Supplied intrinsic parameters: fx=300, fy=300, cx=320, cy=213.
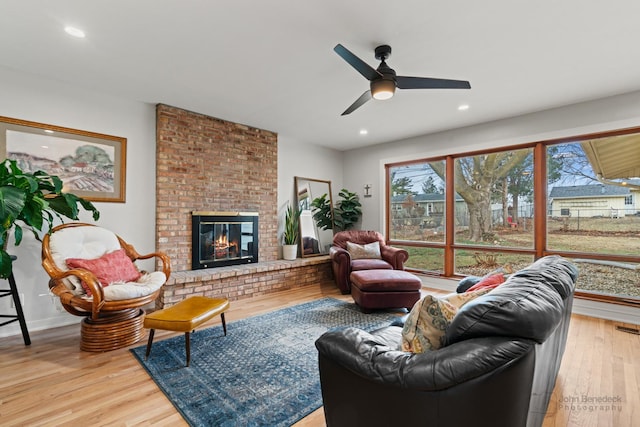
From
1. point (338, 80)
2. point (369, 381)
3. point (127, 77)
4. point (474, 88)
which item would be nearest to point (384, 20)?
point (338, 80)

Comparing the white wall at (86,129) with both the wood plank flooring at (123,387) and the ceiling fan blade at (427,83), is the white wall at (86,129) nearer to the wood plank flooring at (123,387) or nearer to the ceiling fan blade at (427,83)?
the wood plank flooring at (123,387)

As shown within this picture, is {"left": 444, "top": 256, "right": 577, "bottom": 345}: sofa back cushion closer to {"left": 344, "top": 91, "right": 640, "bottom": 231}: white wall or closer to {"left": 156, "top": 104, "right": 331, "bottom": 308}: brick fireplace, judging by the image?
{"left": 156, "top": 104, "right": 331, "bottom": 308}: brick fireplace

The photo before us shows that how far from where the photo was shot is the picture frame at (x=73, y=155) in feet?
9.64

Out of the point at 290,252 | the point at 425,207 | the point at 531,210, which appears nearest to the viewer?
the point at 531,210

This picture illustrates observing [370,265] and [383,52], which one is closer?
[383,52]

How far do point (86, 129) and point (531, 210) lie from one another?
559cm

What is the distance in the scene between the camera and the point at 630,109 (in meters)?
3.30

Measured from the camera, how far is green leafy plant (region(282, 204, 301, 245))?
5.08 metres

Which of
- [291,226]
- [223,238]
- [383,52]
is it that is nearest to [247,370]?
[223,238]

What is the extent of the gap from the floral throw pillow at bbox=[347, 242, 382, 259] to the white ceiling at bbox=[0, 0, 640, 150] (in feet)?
6.83

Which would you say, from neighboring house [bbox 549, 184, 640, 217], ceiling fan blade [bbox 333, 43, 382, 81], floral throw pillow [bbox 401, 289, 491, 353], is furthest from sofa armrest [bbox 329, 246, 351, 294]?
floral throw pillow [bbox 401, 289, 491, 353]

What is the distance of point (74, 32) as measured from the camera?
2.29 meters

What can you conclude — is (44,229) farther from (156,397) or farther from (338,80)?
(338,80)

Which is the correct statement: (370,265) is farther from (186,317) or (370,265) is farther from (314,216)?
(186,317)
